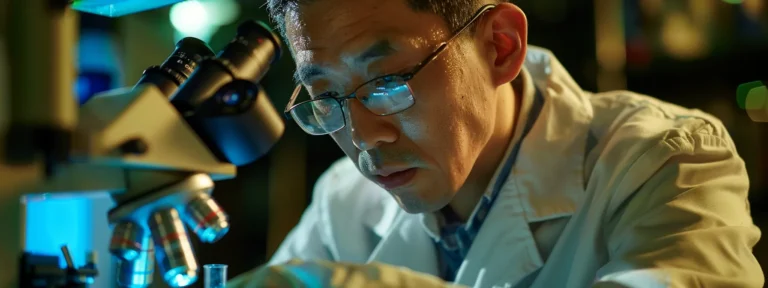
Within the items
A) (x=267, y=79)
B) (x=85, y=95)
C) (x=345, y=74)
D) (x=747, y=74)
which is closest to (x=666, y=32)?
(x=747, y=74)

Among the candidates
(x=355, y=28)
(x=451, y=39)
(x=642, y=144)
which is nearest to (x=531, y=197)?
(x=642, y=144)

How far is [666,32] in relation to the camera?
2.73 meters

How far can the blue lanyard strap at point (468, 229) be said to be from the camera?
1371mm

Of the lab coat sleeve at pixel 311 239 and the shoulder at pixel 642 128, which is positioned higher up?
the shoulder at pixel 642 128

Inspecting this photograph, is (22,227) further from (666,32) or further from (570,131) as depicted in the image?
(666,32)

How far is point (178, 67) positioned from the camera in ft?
3.01

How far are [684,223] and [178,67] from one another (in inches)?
29.6

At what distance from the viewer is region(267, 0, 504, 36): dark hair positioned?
114cm

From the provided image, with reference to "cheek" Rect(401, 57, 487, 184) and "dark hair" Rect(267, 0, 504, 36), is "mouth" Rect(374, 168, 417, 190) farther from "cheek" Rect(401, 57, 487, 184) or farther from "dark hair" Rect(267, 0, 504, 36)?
"dark hair" Rect(267, 0, 504, 36)

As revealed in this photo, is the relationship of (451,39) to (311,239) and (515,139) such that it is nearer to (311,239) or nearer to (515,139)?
(515,139)

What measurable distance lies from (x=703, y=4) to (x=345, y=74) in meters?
2.11

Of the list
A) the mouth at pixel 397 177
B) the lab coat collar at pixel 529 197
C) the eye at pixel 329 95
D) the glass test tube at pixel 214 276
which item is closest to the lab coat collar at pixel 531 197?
the lab coat collar at pixel 529 197

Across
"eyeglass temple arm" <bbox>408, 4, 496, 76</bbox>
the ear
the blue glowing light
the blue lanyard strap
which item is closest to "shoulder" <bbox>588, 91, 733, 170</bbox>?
the blue lanyard strap

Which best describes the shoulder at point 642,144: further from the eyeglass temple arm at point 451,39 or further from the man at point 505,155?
the eyeglass temple arm at point 451,39
